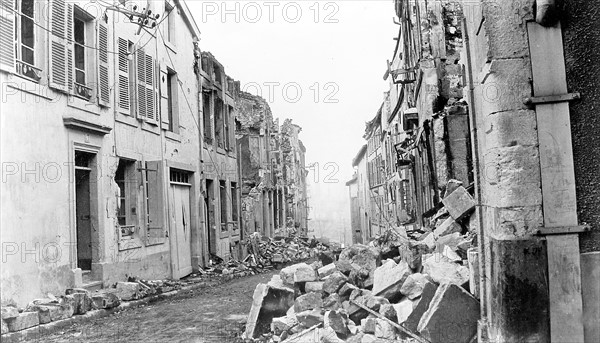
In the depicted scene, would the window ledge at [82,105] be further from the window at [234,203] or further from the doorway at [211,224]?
the window at [234,203]

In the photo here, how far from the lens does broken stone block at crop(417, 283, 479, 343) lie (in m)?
4.88

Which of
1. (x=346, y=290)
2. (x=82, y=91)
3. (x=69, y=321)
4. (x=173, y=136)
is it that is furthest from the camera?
(x=173, y=136)

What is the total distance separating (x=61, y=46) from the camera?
8.55 meters

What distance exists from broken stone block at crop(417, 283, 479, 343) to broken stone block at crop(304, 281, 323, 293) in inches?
79.8

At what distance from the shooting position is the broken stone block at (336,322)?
220 inches

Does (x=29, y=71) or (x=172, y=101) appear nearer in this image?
(x=29, y=71)

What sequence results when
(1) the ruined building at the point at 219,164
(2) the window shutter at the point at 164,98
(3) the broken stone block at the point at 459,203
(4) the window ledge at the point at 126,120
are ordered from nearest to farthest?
(3) the broken stone block at the point at 459,203
(4) the window ledge at the point at 126,120
(2) the window shutter at the point at 164,98
(1) the ruined building at the point at 219,164

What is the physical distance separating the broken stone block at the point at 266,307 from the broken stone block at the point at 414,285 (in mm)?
1699

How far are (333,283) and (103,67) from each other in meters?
6.71

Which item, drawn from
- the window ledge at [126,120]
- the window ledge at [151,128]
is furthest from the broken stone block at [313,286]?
the window ledge at [151,128]

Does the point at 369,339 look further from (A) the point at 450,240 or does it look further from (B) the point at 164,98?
(B) the point at 164,98

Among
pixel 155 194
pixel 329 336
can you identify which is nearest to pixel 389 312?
pixel 329 336

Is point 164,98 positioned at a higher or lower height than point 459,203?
higher

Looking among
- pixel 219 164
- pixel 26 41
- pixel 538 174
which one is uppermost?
pixel 26 41
